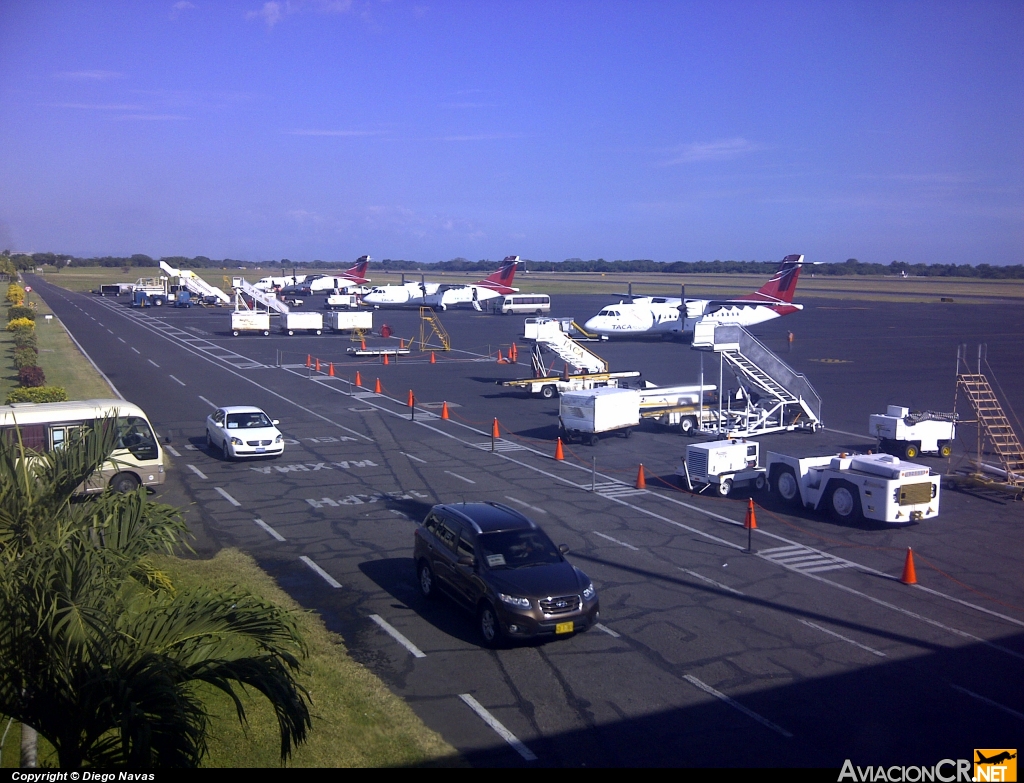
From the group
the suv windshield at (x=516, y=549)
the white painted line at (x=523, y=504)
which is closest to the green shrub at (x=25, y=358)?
the white painted line at (x=523, y=504)

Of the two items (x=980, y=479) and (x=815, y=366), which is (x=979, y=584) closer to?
(x=980, y=479)

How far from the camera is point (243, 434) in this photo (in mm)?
24375

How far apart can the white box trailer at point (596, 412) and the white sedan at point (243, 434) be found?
30.0 feet

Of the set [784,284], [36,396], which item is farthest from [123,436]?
[784,284]

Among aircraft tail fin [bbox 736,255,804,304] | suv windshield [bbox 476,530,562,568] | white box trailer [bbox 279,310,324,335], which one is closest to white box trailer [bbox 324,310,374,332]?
white box trailer [bbox 279,310,324,335]

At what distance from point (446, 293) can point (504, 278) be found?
21.8 feet

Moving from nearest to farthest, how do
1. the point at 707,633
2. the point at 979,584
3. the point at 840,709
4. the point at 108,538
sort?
1. the point at 108,538
2. the point at 840,709
3. the point at 707,633
4. the point at 979,584

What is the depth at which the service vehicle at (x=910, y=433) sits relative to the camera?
25938mm

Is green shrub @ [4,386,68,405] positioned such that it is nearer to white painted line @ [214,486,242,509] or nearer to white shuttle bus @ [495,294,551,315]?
white painted line @ [214,486,242,509]

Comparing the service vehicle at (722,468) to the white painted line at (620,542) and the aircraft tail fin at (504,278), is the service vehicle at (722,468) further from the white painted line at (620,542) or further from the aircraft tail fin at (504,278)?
the aircraft tail fin at (504,278)

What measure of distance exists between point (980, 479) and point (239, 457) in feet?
66.6

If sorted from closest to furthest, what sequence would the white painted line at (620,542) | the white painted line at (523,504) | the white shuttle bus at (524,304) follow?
1. the white painted line at (620,542)
2. the white painted line at (523,504)
3. the white shuttle bus at (524,304)

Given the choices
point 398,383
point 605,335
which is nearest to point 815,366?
point 605,335

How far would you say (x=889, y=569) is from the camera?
621 inches
